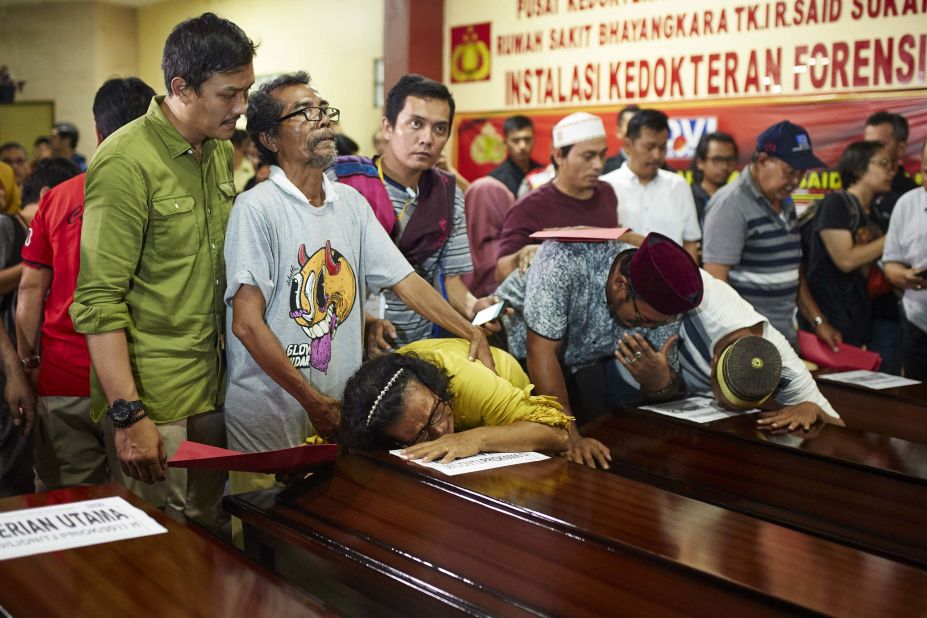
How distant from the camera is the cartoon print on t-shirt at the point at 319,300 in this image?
6.51 feet

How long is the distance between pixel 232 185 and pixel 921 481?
66.4 inches

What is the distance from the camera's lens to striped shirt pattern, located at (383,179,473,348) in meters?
2.68

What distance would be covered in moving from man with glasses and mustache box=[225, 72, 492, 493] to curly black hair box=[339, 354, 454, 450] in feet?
0.13

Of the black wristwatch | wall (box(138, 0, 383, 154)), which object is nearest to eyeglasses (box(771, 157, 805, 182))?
the black wristwatch

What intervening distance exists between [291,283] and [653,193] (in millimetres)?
2476

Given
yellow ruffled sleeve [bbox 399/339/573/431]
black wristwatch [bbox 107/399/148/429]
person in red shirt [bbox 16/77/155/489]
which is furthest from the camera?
person in red shirt [bbox 16/77/155/489]

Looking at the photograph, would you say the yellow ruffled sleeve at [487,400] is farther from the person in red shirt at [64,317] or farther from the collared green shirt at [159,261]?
the person in red shirt at [64,317]

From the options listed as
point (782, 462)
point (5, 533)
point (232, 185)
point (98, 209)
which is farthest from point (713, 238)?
point (5, 533)

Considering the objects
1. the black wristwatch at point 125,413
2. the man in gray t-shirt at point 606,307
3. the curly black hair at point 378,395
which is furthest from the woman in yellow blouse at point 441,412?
the black wristwatch at point 125,413

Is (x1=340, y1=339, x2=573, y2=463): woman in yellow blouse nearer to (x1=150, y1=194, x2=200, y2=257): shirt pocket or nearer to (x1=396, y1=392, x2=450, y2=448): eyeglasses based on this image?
(x1=396, y1=392, x2=450, y2=448): eyeglasses

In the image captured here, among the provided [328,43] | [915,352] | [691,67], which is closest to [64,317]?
[915,352]

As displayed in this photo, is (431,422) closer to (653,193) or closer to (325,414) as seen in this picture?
(325,414)

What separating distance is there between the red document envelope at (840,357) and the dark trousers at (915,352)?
0.52m

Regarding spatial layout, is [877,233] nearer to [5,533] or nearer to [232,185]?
[232,185]
